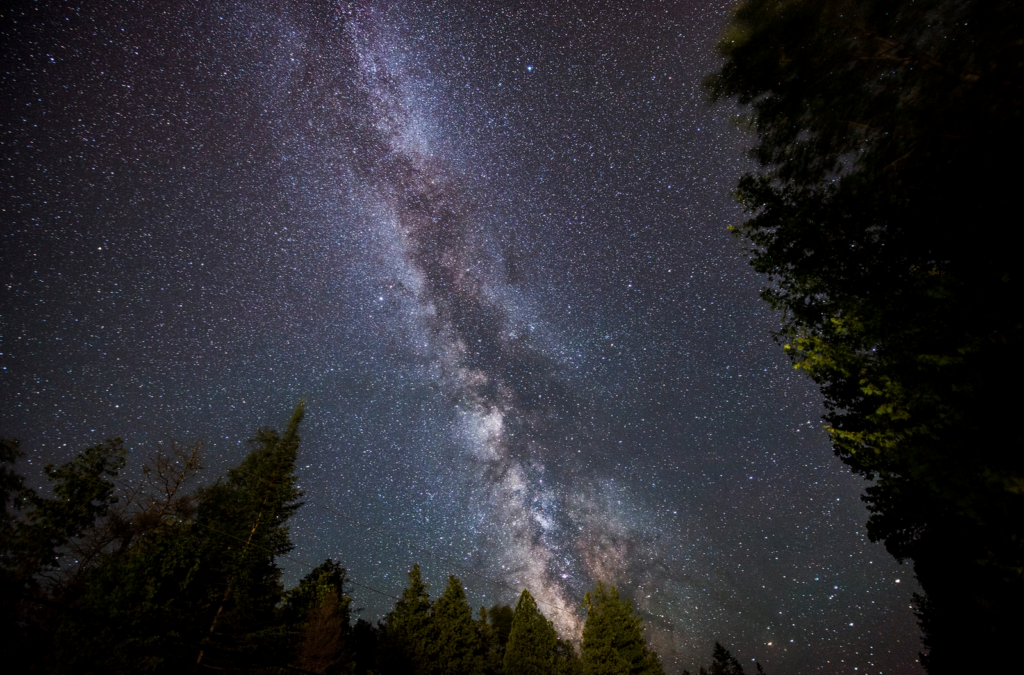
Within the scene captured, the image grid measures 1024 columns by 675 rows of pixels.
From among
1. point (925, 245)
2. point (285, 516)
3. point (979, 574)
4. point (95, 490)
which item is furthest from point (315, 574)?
point (925, 245)

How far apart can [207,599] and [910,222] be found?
26.5 metres

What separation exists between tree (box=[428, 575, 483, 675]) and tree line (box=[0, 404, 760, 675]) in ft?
0.22

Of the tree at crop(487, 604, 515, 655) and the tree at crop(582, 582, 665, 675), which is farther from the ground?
the tree at crop(487, 604, 515, 655)

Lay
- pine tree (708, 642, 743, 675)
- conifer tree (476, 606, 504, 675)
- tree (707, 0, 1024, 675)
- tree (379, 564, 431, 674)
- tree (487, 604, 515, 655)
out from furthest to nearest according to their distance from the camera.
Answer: pine tree (708, 642, 743, 675) → tree (487, 604, 515, 655) → conifer tree (476, 606, 504, 675) → tree (379, 564, 431, 674) → tree (707, 0, 1024, 675)

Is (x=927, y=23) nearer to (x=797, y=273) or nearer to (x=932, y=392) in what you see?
(x=797, y=273)

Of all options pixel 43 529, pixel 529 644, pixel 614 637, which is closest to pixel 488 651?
pixel 529 644

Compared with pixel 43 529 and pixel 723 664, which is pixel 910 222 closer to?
pixel 43 529

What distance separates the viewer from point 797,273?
7.84 meters

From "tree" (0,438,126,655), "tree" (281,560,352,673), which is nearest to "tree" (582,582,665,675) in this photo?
"tree" (281,560,352,673)

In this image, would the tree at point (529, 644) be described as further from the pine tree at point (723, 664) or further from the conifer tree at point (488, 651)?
the pine tree at point (723, 664)

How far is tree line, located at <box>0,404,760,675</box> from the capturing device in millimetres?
15375

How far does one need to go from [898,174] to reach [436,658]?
2991cm

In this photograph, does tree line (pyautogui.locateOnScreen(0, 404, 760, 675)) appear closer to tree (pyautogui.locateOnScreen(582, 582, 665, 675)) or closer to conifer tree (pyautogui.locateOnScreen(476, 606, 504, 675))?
tree (pyautogui.locateOnScreen(582, 582, 665, 675))

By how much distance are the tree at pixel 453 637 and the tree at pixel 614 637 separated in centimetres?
708
